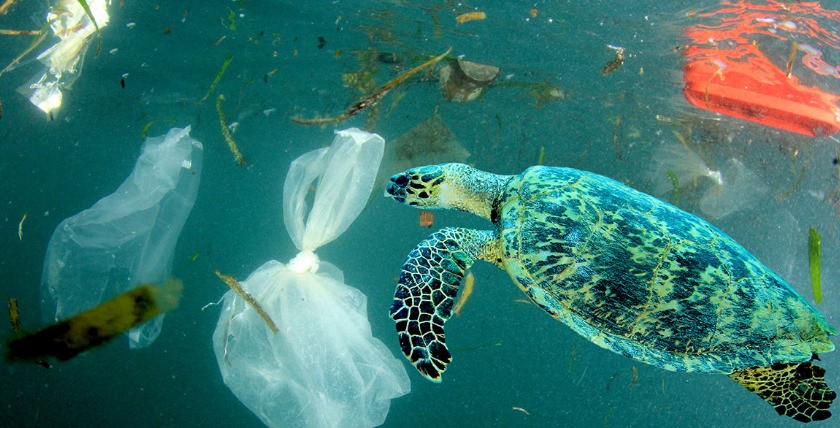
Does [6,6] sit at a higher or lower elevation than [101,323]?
higher

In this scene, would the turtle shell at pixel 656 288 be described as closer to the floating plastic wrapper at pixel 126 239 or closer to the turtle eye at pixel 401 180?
the turtle eye at pixel 401 180

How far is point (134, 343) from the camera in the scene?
4230mm

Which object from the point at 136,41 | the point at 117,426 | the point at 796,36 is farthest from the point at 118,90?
the point at 796,36

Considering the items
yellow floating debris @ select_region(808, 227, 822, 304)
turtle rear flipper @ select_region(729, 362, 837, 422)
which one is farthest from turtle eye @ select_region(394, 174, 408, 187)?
yellow floating debris @ select_region(808, 227, 822, 304)

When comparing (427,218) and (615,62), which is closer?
(427,218)

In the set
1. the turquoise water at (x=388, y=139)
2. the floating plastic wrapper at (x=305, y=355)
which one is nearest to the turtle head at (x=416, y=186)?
the floating plastic wrapper at (x=305, y=355)

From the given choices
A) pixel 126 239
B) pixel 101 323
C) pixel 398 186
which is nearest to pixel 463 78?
pixel 398 186

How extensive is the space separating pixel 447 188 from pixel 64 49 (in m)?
6.81

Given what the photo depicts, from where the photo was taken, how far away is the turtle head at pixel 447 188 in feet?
11.5

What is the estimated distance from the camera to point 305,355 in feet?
11.3

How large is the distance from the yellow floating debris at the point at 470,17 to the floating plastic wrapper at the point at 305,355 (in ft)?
12.6

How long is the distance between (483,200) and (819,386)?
9.15 ft

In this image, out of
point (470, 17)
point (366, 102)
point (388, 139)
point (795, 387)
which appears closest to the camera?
point (795, 387)

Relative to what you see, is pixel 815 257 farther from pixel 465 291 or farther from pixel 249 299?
pixel 249 299
